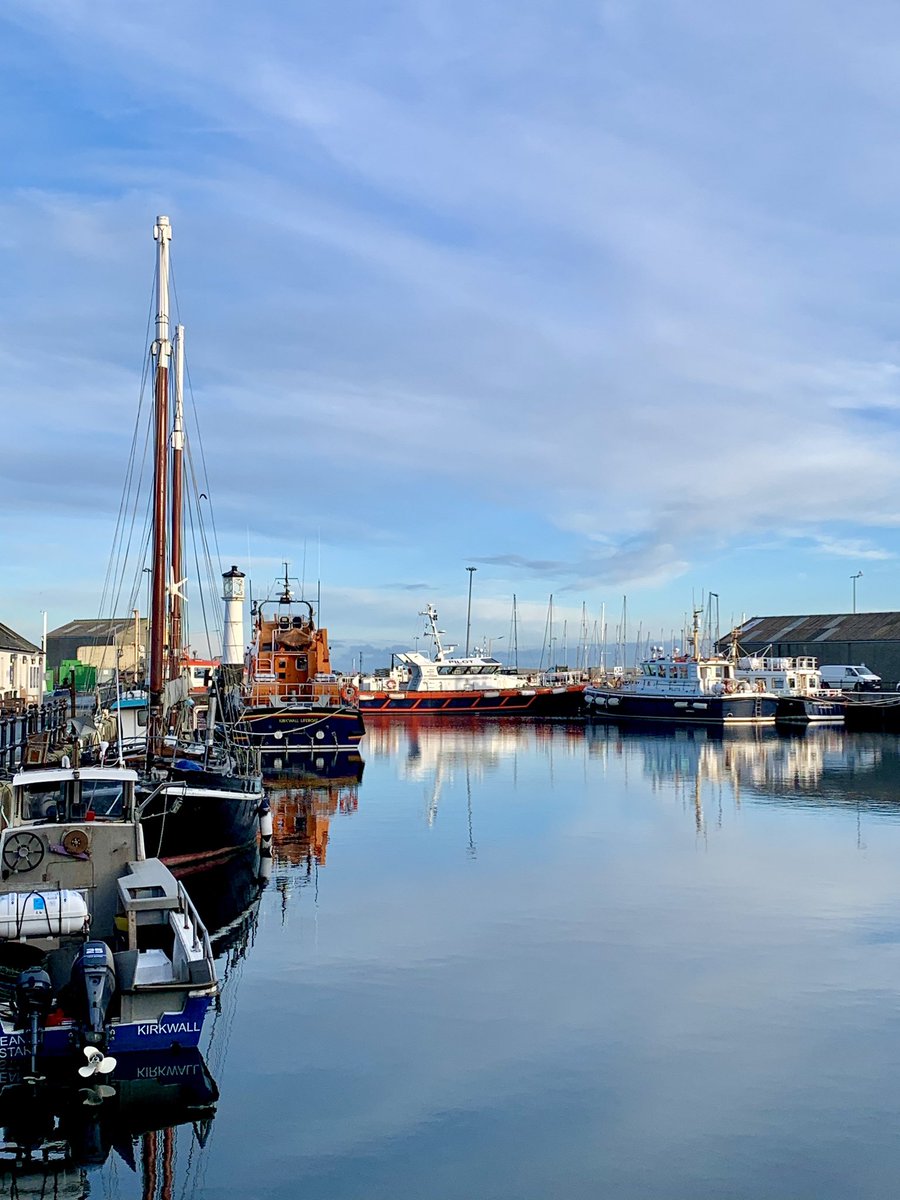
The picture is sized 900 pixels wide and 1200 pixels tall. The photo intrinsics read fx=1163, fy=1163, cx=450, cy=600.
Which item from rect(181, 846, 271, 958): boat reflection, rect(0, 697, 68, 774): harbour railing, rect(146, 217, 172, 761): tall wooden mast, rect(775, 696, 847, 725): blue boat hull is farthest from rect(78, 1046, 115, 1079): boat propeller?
rect(775, 696, 847, 725): blue boat hull

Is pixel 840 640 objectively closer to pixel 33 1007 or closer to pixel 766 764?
pixel 766 764

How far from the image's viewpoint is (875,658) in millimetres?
116438

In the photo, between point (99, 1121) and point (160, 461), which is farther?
point (160, 461)

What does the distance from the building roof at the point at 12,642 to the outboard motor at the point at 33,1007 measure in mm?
54734

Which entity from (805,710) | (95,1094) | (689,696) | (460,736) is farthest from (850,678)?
(95,1094)

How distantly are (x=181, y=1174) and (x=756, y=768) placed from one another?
160 ft

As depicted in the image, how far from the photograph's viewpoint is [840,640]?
11931cm

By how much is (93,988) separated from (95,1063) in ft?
2.74

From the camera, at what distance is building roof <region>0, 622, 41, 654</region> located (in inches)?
2618

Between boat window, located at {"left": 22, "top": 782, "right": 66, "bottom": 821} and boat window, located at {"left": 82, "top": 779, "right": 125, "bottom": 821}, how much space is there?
74cm

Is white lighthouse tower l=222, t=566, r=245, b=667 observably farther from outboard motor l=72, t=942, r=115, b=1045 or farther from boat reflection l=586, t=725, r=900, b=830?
outboard motor l=72, t=942, r=115, b=1045

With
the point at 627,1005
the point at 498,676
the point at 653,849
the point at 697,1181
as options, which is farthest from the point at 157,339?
the point at 498,676

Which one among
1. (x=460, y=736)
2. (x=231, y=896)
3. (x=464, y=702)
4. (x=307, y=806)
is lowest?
(x=460, y=736)

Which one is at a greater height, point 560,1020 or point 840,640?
point 840,640
